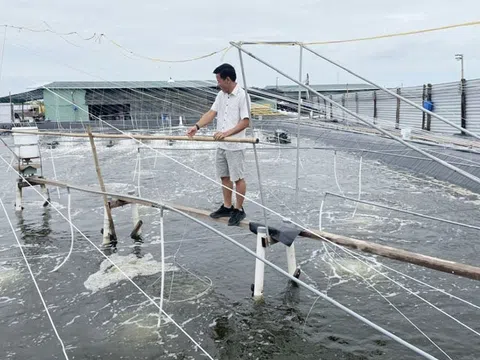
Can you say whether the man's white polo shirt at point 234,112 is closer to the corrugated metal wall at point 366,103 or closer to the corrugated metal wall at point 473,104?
the corrugated metal wall at point 473,104

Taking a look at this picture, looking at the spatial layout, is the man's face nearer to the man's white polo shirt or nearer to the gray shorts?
the man's white polo shirt

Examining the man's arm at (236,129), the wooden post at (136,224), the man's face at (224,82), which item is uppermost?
the man's face at (224,82)

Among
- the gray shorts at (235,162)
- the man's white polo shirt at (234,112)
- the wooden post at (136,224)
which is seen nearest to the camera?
the man's white polo shirt at (234,112)

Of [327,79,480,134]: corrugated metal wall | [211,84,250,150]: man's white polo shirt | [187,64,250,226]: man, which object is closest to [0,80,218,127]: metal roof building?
[327,79,480,134]: corrugated metal wall

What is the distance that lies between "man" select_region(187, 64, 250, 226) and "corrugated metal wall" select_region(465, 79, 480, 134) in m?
14.4

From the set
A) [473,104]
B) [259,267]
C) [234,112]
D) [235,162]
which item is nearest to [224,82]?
[234,112]

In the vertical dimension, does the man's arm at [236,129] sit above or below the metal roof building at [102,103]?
below

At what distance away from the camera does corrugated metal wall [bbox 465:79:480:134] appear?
17.4 meters

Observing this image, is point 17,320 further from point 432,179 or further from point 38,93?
point 38,93

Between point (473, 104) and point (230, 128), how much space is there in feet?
51.5

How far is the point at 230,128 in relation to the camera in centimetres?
595

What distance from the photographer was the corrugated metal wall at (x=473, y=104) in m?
17.4

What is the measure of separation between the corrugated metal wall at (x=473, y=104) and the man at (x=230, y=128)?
47.1 ft

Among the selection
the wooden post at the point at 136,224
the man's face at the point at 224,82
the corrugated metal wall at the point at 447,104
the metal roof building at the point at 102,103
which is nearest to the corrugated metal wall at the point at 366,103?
the corrugated metal wall at the point at 447,104
